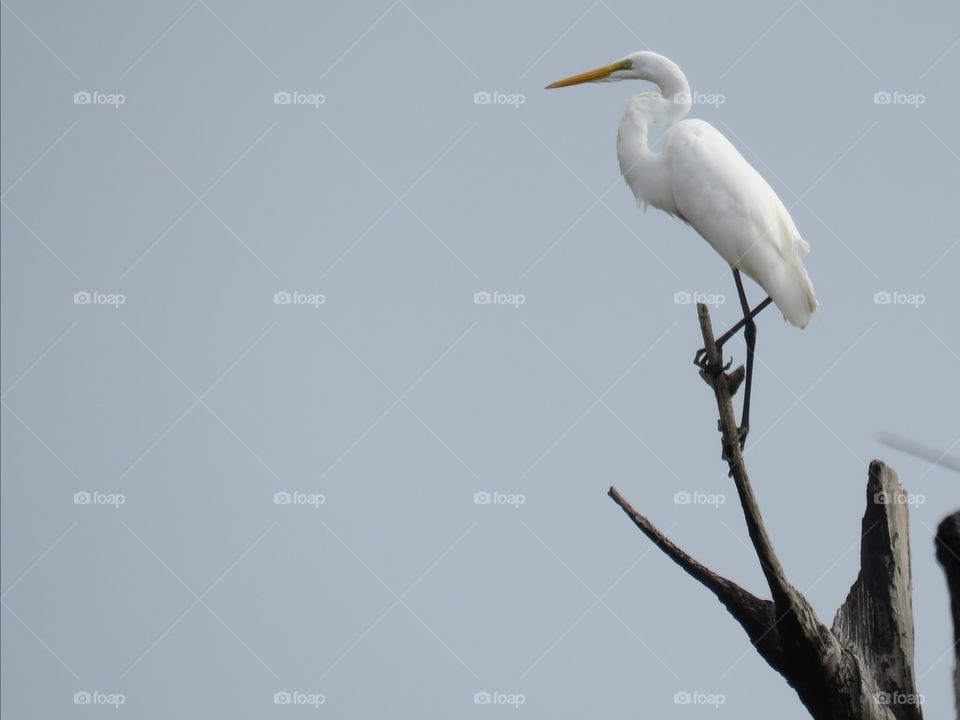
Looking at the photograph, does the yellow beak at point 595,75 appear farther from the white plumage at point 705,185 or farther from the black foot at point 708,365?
the black foot at point 708,365

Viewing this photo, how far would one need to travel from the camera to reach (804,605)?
15.8ft

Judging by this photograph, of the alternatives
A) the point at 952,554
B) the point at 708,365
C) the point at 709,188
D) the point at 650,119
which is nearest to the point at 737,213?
the point at 709,188

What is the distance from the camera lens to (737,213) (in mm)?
7457

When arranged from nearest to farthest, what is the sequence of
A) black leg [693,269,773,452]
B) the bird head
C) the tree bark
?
the tree bark < black leg [693,269,773,452] < the bird head

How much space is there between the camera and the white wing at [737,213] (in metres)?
7.09

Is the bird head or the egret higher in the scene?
the bird head

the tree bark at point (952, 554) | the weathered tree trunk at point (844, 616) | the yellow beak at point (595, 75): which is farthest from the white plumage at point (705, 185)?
the tree bark at point (952, 554)

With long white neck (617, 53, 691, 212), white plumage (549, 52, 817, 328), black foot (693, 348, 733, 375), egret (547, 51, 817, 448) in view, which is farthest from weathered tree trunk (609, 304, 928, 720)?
long white neck (617, 53, 691, 212)

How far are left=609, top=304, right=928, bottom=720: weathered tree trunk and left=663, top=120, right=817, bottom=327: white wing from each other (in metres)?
1.97

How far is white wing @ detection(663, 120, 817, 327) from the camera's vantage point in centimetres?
709

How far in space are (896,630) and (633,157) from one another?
12.0ft

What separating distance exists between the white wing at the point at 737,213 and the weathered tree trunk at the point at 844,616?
6.47ft

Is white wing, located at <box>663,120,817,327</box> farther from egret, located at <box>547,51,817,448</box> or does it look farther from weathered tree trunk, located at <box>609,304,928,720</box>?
weathered tree trunk, located at <box>609,304,928,720</box>

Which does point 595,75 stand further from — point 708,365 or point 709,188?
point 708,365
